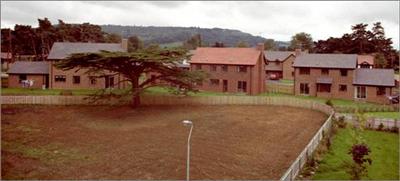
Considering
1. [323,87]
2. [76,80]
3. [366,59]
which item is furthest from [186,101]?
[366,59]

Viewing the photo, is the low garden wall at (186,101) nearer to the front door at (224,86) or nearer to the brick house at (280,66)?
the front door at (224,86)

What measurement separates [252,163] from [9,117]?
888 inches

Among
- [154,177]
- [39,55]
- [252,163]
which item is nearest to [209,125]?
[252,163]

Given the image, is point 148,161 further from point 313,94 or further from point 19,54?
point 19,54

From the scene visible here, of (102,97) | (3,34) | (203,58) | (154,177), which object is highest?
(3,34)

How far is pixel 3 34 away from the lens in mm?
84750

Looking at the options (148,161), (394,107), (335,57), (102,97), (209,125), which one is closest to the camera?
(148,161)

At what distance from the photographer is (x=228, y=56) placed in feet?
190

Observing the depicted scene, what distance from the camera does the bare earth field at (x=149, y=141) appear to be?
76.6 ft

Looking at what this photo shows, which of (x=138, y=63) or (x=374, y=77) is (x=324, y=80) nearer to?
(x=374, y=77)

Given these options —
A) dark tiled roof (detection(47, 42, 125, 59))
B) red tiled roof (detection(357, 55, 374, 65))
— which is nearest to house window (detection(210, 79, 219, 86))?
dark tiled roof (detection(47, 42, 125, 59))

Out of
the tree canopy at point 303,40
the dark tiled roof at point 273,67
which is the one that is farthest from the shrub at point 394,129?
the tree canopy at point 303,40

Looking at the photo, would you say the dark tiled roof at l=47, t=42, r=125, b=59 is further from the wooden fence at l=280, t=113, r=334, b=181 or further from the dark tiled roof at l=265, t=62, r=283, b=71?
the wooden fence at l=280, t=113, r=334, b=181

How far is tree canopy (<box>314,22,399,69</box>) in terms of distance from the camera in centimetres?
8750
